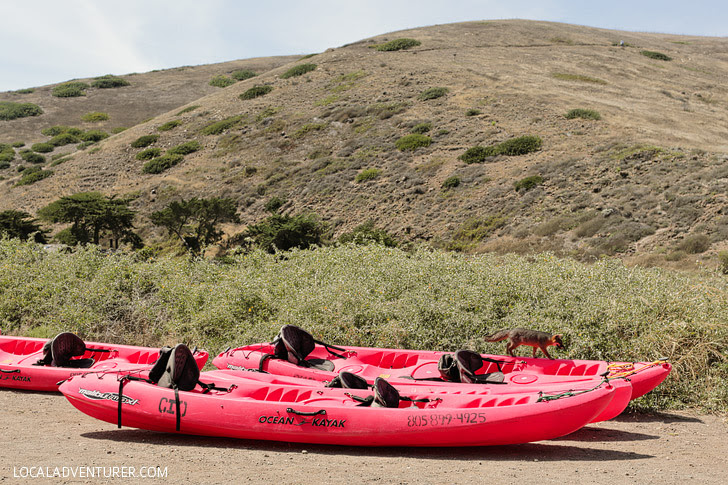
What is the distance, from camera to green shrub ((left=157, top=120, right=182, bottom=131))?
48625mm

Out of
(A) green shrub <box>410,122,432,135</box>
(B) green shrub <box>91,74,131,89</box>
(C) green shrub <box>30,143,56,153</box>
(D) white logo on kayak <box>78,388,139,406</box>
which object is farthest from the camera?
(B) green shrub <box>91,74,131,89</box>

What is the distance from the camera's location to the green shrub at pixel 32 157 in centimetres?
5219

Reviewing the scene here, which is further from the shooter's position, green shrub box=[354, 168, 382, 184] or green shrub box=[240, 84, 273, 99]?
green shrub box=[240, 84, 273, 99]

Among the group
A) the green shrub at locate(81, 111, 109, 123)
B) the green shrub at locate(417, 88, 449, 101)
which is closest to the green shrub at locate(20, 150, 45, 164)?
the green shrub at locate(81, 111, 109, 123)

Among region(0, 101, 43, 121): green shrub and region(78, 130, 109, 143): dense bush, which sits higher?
region(0, 101, 43, 121): green shrub

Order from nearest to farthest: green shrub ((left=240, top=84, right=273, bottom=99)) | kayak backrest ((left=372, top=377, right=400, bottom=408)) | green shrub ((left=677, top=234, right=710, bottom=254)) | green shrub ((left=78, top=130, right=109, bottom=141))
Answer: kayak backrest ((left=372, top=377, right=400, bottom=408)) < green shrub ((left=677, top=234, right=710, bottom=254)) < green shrub ((left=240, top=84, right=273, bottom=99)) < green shrub ((left=78, top=130, right=109, bottom=141))

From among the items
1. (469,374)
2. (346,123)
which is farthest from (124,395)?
(346,123)

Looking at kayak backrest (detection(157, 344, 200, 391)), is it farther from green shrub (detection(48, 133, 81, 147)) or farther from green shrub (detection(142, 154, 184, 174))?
green shrub (detection(48, 133, 81, 147))

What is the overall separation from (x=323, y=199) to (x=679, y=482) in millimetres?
28260

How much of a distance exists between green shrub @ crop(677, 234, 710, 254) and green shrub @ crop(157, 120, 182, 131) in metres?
40.0

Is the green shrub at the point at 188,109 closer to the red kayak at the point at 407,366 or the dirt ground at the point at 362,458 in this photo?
the red kayak at the point at 407,366

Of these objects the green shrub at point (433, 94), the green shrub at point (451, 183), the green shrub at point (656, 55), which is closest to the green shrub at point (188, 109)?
the green shrub at point (433, 94)

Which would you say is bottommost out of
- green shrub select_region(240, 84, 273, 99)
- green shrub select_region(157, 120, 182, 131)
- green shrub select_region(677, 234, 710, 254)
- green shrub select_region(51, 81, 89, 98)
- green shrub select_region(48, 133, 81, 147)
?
green shrub select_region(677, 234, 710, 254)

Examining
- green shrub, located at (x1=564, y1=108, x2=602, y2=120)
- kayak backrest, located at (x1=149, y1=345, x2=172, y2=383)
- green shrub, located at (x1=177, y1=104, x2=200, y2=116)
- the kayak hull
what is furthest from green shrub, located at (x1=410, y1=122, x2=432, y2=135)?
kayak backrest, located at (x1=149, y1=345, x2=172, y2=383)
